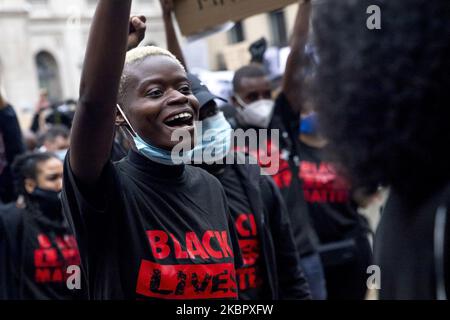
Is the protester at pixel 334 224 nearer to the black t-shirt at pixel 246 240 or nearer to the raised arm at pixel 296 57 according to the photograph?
the raised arm at pixel 296 57

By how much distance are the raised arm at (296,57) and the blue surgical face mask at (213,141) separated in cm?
87

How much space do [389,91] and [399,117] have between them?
0.16 ft

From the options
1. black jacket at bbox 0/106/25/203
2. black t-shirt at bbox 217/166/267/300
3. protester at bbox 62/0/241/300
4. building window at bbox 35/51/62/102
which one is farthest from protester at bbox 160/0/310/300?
building window at bbox 35/51/62/102

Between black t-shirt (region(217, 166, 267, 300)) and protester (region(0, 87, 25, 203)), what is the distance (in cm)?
157

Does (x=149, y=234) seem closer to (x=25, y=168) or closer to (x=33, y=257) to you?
(x=33, y=257)

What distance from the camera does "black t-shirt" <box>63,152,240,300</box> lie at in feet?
6.72

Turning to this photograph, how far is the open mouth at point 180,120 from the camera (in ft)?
7.47

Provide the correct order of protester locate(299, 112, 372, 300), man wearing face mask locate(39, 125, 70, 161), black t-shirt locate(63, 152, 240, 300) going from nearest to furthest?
black t-shirt locate(63, 152, 240, 300) < protester locate(299, 112, 372, 300) < man wearing face mask locate(39, 125, 70, 161)

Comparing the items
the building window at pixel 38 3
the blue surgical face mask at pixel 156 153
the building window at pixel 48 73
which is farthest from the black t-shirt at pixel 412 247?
the building window at pixel 38 3

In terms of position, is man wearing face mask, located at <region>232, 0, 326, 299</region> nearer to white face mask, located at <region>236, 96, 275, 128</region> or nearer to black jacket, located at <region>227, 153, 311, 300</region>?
white face mask, located at <region>236, 96, 275, 128</region>

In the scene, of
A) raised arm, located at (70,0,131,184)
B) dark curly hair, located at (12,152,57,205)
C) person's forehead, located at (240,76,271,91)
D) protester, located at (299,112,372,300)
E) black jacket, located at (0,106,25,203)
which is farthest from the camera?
person's forehead, located at (240,76,271,91)

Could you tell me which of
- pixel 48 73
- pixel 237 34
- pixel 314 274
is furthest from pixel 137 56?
pixel 48 73

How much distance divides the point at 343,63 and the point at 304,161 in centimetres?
355

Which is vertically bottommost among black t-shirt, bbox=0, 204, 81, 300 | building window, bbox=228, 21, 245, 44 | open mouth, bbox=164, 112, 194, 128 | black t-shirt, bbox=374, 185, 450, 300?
black t-shirt, bbox=0, 204, 81, 300
